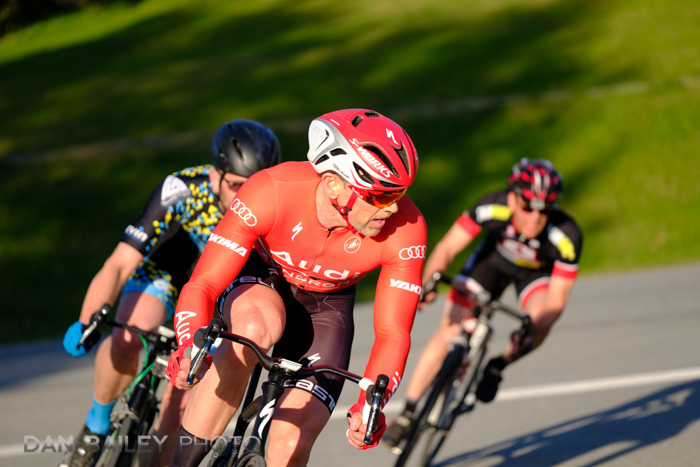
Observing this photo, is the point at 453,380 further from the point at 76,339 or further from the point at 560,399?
the point at 76,339

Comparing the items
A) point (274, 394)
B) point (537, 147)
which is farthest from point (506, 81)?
point (274, 394)

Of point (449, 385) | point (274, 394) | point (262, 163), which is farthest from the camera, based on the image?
point (449, 385)

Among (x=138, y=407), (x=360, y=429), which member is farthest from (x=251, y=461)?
(x=138, y=407)

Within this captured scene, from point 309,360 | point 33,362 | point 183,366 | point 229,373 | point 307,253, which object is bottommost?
point 33,362

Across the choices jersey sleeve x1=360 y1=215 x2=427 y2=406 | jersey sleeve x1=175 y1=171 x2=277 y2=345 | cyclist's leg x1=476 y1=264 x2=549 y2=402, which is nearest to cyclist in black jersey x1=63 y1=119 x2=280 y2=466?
jersey sleeve x1=175 y1=171 x2=277 y2=345

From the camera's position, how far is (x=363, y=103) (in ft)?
72.5

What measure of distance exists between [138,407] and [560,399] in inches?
164

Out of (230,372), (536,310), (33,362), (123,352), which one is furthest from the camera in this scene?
(33,362)

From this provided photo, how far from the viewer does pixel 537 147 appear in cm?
1927

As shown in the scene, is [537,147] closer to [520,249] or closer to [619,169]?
[619,169]

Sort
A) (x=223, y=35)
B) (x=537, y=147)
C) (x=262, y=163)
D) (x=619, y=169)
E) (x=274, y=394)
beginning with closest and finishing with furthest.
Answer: (x=274, y=394)
(x=262, y=163)
(x=619, y=169)
(x=537, y=147)
(x=223, y=35)

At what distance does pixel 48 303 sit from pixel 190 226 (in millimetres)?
7680

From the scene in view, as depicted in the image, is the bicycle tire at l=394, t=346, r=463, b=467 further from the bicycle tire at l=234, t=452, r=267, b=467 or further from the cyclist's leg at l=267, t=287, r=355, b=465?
the bicycle tire at l=234, t=452, r=267, b=467

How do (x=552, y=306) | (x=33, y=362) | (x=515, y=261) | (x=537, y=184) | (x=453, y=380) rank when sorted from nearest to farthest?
(x=537, y=184) < (x=453, y=380) < (x=552, y=306) < (x=515, y=261) < (x=33, y=362)
